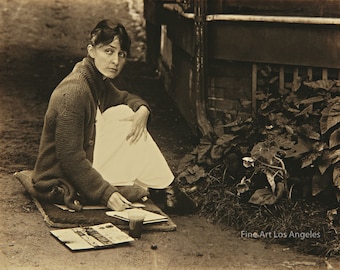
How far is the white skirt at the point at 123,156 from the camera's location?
578 cm

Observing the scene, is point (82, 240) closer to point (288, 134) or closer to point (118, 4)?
point (288, 134)

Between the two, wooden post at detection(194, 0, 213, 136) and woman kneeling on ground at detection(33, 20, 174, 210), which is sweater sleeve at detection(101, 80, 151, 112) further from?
wooden post at detection(194, 0, 213, 136)

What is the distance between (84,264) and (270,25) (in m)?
2.86

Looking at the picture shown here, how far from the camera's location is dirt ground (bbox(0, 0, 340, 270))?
5016 mm

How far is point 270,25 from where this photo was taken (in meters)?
6.59

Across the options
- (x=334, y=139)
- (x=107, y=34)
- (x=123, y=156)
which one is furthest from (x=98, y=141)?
(x=334, y=139)

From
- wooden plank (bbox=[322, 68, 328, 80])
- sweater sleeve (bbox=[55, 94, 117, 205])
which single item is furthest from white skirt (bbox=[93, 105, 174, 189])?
wooden plank (bbox=[322, 68, 328, 80])

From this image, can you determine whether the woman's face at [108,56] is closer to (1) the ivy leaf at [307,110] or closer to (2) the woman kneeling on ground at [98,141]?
(2) the woman kneeling on ground at [98,141]

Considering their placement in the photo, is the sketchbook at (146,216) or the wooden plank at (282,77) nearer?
the sketchbook at (146,216)

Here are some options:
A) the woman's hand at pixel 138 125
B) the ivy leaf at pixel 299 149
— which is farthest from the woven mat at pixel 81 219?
the ivy leaf at pixel 299 149

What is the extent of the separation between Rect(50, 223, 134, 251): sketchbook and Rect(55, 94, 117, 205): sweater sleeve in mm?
305


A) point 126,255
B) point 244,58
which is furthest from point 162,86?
point 126,255

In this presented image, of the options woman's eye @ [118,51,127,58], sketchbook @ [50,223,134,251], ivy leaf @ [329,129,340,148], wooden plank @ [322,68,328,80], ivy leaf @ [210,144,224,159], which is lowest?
sketchbook @ [50,223,134,251]

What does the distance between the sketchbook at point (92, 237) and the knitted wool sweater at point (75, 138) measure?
0.32 metres
